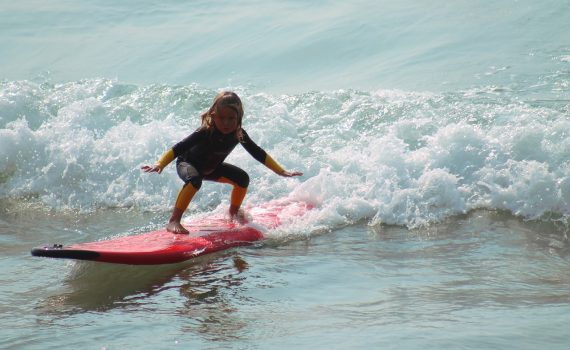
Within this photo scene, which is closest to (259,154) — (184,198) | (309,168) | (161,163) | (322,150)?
(184,198)

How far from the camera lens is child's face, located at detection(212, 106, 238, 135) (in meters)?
6.62

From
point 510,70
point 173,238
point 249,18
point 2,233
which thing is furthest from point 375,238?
point 249,18

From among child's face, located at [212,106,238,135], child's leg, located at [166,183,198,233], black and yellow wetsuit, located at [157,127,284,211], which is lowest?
child's leg, located at [166,183,198,233]

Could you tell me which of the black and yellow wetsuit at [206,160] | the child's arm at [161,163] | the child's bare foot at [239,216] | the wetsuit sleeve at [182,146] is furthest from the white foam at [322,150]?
the child's arm at [161,163]

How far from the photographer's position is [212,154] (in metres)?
6.92

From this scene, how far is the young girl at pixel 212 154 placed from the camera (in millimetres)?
6609

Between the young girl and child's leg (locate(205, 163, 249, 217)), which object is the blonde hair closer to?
the young girl

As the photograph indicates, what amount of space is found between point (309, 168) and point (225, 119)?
249 cm

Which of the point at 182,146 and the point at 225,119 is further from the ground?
the point at 225,119

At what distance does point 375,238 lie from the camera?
22.7ft

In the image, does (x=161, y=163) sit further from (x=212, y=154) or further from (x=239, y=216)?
(x=239, y=216)

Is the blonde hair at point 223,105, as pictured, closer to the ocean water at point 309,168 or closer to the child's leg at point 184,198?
the child's leg at point 184,198

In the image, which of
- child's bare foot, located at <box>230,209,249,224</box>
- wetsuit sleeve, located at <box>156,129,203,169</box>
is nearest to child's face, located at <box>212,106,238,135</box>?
wetsuit sleeve, located at <box>156,129,203,169</box>

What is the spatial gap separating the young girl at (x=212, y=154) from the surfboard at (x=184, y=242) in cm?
19
